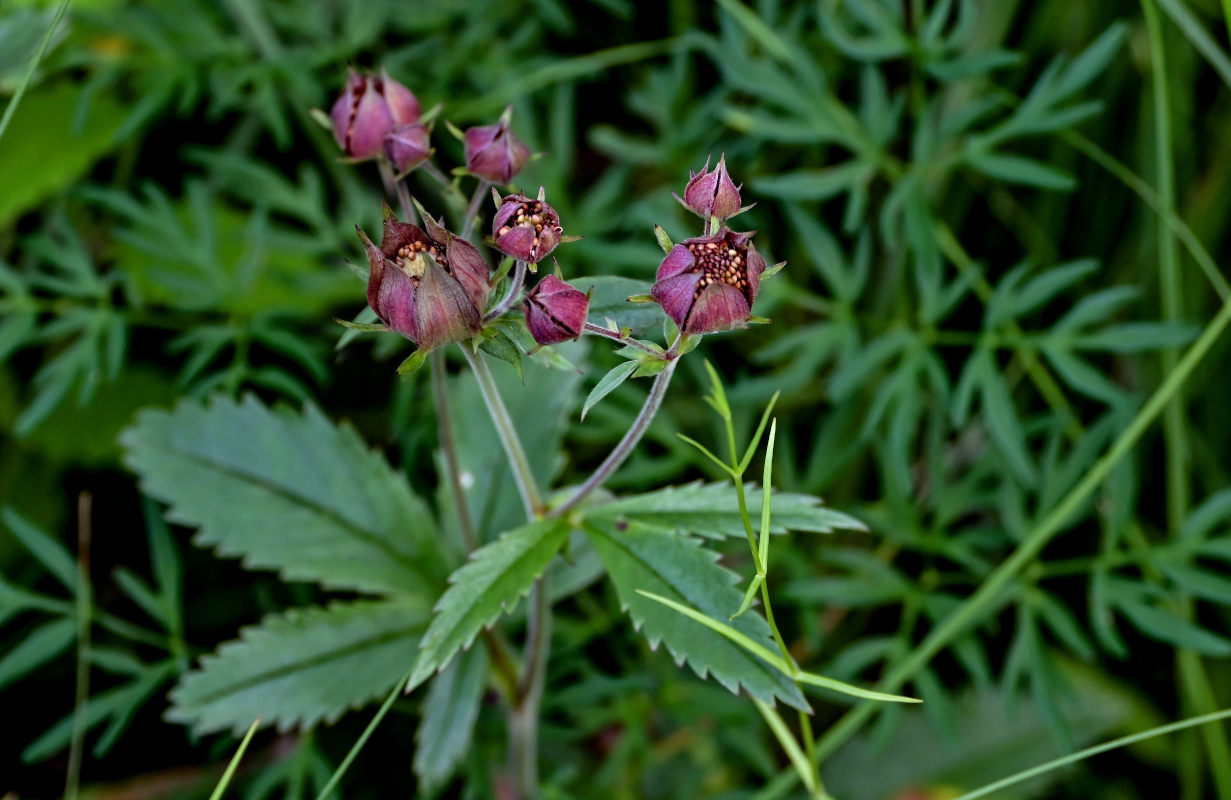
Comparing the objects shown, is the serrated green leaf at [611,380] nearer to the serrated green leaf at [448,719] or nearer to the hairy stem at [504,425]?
the hairy stem at [504,425]

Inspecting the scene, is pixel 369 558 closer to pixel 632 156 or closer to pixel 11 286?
pixel 11 286

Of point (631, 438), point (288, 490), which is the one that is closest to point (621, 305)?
point (631, 438)

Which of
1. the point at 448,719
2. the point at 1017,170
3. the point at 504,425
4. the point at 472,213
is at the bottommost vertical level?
the point at 448,719

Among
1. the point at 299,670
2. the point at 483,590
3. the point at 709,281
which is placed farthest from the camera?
the point at 299,670

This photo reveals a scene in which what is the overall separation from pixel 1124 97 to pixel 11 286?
1.89m

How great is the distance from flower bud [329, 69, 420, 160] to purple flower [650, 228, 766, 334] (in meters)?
0.37

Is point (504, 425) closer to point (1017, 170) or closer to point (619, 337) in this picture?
point (619, 337)

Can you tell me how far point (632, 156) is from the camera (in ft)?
5.67

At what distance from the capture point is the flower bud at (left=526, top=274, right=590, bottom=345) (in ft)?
2.66

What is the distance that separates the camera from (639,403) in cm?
157

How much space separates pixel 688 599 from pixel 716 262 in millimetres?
361

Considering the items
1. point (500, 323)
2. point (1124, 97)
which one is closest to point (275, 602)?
point (500, 323)

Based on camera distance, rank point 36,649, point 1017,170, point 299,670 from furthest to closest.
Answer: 1. point 1017,170
2. point 36,649
3. point 299,670

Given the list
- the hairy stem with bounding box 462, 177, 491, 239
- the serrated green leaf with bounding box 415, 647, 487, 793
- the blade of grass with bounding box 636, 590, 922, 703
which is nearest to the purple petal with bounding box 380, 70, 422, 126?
the hairy stem with bounding box 462, 177, 491, 239
